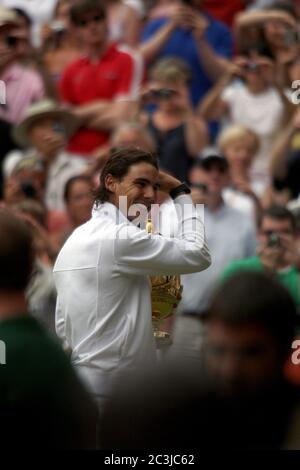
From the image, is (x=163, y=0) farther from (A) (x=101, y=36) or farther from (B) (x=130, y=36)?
(A) (x=101, y=36)

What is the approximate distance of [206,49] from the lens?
37.1 ft

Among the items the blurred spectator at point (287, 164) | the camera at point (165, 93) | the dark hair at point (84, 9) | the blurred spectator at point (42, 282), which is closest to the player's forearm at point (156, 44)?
the dark hair at point (84, 9)

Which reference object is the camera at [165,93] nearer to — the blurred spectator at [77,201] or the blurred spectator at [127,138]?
the blurred spectator at [127,138]

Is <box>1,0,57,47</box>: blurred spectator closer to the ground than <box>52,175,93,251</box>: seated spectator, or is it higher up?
higher up

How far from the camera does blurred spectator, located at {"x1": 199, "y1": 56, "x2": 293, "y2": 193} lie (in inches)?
425

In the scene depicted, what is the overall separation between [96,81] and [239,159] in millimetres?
1529

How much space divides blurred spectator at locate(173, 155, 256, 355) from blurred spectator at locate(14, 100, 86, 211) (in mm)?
1207

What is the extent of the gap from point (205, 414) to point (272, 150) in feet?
22.7

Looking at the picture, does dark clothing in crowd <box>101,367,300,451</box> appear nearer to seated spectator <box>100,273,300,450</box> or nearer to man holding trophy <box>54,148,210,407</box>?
seated spectator <box>100,273,300,450</box>

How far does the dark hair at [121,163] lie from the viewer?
6574 mm

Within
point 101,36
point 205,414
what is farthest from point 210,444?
point 101,36

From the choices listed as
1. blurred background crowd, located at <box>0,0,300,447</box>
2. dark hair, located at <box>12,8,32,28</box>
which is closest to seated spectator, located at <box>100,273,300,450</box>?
blurred background crowd, located at <box>0,0,300,447</box>

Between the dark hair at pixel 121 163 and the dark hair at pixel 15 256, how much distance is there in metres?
1.88

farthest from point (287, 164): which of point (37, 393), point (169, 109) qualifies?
point (37, 393)
